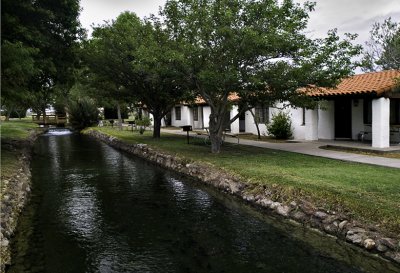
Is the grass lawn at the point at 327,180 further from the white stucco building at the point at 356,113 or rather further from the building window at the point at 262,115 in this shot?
the building window at the point at 262,115

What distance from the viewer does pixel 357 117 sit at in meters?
20.7

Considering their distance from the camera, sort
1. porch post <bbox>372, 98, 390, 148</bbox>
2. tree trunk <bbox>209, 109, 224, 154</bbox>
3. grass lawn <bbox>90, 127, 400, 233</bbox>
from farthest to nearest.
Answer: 1. tree trunk <bbox>209, 109, 224, 154</bbox>
2. porch post <bbox>372, 98, 390, 148</bbox>
3. grass lawn <bbox>90, 127, 400, 233</bbox>

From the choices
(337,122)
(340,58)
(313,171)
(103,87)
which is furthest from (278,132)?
(103,87)

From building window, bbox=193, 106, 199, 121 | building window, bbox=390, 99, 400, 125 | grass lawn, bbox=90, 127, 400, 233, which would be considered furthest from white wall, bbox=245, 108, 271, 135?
grass lawn, bbox=90, 127, 400, 233

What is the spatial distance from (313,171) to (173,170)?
6.54m

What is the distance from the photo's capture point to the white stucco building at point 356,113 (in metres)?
16.9

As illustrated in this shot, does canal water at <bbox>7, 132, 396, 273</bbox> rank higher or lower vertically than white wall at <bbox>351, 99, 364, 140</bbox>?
lower

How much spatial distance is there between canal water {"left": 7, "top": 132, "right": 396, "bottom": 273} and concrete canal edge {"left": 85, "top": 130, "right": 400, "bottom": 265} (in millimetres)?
261

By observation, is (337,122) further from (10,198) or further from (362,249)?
(10,198)

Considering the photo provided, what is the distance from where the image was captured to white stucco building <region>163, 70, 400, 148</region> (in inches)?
666

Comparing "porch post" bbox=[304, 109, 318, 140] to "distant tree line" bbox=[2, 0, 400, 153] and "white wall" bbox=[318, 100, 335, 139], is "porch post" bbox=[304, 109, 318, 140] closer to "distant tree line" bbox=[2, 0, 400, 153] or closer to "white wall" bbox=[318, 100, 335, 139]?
"white wall" bbox=[318, 100, 335, 139]

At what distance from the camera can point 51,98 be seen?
58.9 metres

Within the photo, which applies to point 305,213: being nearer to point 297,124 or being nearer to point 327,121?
point 327,121

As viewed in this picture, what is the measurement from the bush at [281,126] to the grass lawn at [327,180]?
658 cm
